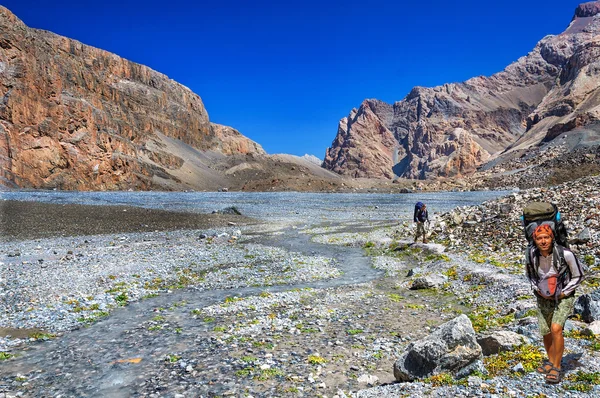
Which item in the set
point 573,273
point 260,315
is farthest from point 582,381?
point 260,315

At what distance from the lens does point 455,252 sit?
920 inches

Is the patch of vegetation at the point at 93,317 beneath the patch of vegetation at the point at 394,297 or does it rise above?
beneath

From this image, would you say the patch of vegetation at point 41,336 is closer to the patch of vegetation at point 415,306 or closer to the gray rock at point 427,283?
the patch of vegetation at point 415,306

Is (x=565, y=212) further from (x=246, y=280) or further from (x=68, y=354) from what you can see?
(x=68, y=354)

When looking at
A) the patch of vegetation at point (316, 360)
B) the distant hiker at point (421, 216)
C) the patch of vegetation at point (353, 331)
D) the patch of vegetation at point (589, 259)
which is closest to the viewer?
the patch of vegetation at point (316, 360)

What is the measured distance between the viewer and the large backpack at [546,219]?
6512 mm

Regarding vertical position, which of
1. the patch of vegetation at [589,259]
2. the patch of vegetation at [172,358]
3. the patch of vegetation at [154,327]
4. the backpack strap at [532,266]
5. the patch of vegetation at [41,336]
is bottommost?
the patch of vegetation at [41,336]

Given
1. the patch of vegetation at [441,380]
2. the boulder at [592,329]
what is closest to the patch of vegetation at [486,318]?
the boulder at [592,329]

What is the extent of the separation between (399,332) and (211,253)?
17994mm

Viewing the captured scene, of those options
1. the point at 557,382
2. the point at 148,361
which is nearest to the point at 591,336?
the point at 557,382

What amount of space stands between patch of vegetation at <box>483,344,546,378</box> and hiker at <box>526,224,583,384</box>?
611 millimetres

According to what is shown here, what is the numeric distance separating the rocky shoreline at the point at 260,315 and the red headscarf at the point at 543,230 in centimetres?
249

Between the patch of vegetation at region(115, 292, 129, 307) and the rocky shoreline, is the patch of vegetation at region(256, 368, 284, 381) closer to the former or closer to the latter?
the rocky shoreline

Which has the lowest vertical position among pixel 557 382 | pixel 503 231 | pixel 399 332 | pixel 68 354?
pixel 68 354
